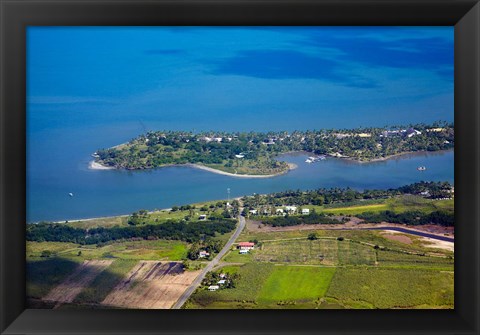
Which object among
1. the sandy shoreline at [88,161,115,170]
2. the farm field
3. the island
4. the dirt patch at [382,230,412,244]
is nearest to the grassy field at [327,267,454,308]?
the farm field

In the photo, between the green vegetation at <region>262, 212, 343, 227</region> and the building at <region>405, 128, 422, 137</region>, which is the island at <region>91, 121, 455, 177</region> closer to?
the building at <region>405, 128, 422, 137</region>

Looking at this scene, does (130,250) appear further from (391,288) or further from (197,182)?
(391,288)

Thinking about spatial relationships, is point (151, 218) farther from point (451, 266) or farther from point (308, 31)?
point (451, 266)

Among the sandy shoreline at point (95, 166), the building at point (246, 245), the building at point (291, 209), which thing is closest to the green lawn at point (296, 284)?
the building at point (246, 245)

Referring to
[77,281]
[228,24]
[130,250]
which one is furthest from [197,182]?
[228,24]

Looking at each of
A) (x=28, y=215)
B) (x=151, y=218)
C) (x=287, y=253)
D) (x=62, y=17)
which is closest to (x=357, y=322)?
(x=287, y=253)

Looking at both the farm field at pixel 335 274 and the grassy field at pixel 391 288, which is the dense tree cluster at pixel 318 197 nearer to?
the farm field at pixel 335 274
